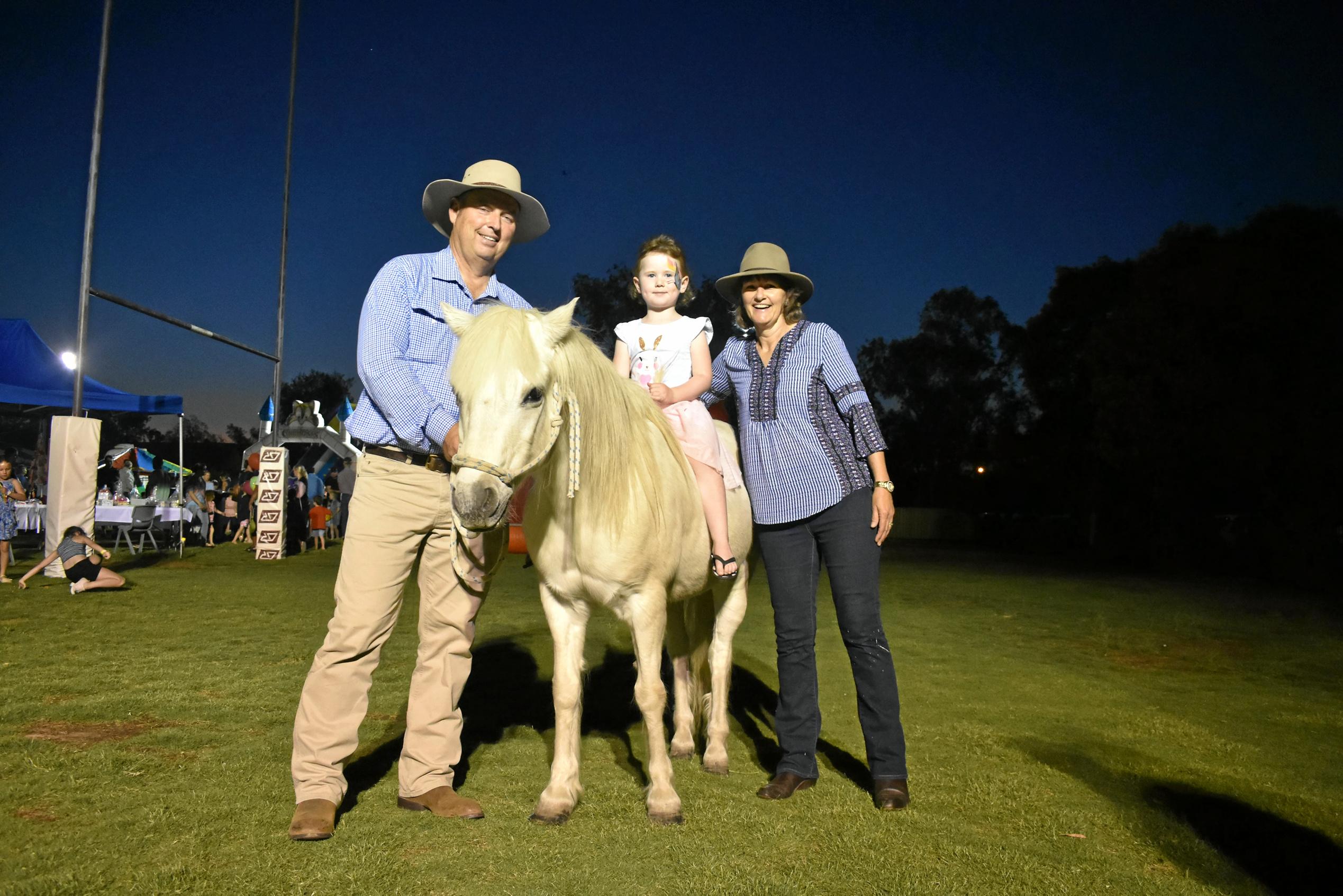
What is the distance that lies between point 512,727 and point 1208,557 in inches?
929

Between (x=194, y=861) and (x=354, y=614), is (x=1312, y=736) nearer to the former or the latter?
(x=354, y=614)

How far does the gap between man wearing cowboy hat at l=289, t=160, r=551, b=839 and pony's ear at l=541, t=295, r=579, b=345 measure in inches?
20.2

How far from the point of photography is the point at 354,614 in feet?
10.9

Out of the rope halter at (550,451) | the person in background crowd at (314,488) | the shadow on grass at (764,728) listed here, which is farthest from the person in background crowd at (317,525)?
the rope halter at (550,451)

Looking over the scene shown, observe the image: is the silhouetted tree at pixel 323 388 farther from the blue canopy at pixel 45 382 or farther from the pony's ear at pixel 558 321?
the pony's ear at pixel 558 321

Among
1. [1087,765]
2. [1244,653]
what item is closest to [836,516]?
[1087,765]

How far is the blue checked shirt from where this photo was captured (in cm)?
327

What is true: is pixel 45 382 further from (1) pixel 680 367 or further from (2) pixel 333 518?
(1) pixel 680 367

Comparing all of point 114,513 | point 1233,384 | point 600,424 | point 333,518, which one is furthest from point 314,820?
point 1233,384

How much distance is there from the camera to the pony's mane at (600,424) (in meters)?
2.95

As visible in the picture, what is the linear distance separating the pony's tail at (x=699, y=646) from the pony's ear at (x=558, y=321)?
226 cm

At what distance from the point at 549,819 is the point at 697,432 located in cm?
191

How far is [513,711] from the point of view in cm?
535

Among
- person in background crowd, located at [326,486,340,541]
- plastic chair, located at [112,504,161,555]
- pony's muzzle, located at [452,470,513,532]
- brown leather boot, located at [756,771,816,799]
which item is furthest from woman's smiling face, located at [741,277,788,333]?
person in background crowd, located at [326,486,340,541]
